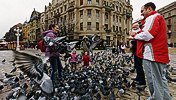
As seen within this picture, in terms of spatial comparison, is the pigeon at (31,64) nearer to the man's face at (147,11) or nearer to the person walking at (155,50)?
the person walking at (155,50)

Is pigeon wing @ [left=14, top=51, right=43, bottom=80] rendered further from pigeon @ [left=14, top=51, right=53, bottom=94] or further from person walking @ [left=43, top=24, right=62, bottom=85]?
person walking @ [left=43, top=24, right=62, bottom=85]

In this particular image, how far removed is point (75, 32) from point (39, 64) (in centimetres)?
4938

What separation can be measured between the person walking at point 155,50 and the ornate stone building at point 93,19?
150 ft

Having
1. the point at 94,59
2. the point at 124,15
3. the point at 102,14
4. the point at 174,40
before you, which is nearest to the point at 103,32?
the point at 102,14

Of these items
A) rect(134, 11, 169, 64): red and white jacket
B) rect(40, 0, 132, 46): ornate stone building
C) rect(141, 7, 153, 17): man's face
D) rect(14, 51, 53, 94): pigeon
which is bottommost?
rect(14, 51, 53, 94): pigeon

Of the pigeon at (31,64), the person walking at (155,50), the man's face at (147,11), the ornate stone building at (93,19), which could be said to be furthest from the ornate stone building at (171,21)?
the pigeon at (31,64)

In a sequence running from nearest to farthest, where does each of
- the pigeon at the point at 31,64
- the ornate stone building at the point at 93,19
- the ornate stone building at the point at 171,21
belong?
the pigeon at the point at 31,64 < the ornate stone building at the point at 93,19 < the ornate stone building at the point at 171,21

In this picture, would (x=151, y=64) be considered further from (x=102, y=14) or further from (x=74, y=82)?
(x=102, y=14)

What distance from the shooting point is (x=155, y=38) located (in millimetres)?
3912

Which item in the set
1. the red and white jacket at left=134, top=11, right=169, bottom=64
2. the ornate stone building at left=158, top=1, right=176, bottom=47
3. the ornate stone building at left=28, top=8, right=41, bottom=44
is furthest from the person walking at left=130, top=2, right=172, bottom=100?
the ornate stone building at left=28, top=8, right=41, bottom=44

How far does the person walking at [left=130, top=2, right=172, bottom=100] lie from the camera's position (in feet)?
12.7

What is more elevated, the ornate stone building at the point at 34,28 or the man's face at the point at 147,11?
the ornate stone building at the point at 34,28

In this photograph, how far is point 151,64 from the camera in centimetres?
394

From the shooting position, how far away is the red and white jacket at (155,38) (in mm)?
3861
